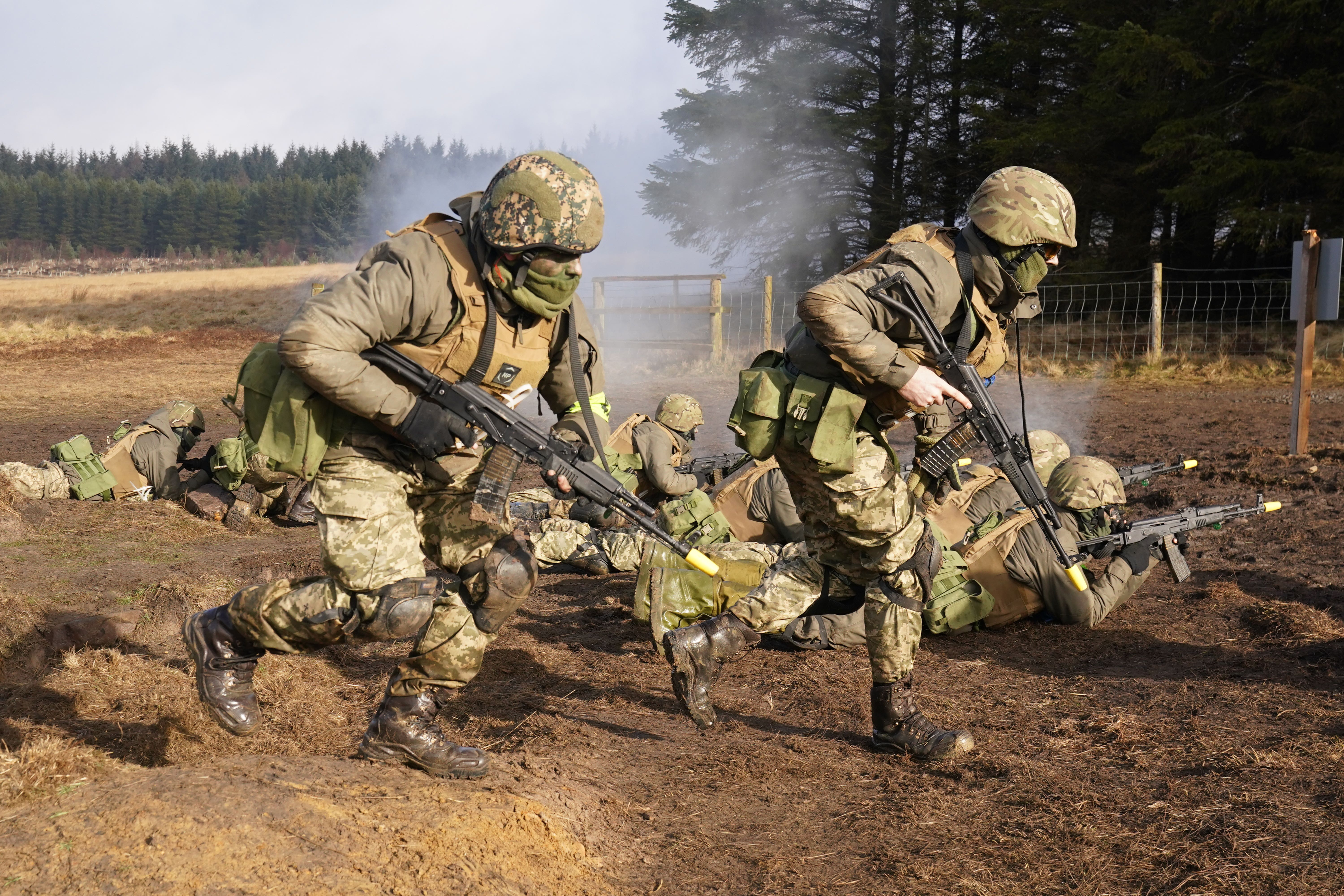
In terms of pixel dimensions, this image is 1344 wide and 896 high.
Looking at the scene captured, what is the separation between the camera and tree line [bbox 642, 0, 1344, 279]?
16859mm

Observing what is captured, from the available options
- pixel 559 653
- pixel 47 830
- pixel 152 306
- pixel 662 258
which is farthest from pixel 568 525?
pixel 152 306

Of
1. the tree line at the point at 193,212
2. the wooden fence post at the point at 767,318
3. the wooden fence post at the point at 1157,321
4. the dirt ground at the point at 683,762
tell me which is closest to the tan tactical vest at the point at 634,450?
the dirt ground at the point at 683,762

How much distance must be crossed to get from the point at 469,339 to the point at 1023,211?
77.4 inches

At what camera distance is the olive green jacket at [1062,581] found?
5547 mm

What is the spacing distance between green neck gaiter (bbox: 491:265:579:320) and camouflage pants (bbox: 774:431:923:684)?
1.00 metres

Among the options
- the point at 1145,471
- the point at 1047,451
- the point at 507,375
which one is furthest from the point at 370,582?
the point at 1145,471

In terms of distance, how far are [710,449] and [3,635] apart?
6562mm

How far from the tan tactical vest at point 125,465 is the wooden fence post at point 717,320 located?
1066 cm

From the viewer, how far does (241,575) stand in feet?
21.8

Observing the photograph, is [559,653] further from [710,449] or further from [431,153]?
[431,153]

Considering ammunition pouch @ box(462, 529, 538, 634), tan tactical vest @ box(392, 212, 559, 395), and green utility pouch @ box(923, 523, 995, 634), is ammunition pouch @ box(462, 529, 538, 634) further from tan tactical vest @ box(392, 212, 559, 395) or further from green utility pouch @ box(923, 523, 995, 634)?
green utility pouch @ box(923, 523, 995, 634)

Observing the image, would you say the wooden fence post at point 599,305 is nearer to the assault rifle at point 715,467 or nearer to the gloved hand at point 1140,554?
the assault rifle at point 715,467

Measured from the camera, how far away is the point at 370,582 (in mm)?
3498

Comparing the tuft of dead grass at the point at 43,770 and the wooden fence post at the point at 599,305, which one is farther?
the wooden fence post at the point at 599,305
